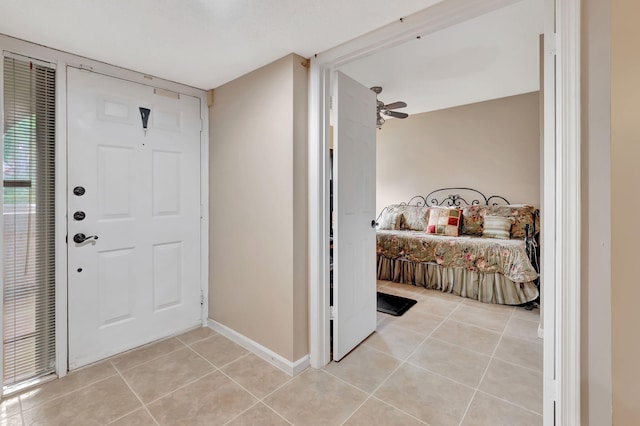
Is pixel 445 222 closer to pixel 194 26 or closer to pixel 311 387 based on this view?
pixel 311 387

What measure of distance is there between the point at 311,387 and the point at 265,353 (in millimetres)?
479

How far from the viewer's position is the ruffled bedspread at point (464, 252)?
9.95 feet

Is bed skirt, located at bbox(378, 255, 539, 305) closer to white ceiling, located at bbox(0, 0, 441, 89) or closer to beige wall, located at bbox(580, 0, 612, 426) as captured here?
beige wall, located at bbox(580, 0, 612, 426)

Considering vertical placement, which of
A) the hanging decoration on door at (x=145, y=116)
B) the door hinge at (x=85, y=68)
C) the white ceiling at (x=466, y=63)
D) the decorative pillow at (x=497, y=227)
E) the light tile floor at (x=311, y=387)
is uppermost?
the white ceiling at (x=466, y=63)

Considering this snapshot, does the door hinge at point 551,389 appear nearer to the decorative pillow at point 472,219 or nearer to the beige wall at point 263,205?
the beige wall at point 263,205

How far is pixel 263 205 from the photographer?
2137mm

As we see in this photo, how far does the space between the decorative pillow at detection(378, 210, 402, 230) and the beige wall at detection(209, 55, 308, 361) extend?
2724 mm

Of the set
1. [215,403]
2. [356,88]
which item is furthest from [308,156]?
[215,403]

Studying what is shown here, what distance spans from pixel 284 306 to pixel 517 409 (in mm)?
1482

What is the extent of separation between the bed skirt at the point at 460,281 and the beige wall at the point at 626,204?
309 centimetres

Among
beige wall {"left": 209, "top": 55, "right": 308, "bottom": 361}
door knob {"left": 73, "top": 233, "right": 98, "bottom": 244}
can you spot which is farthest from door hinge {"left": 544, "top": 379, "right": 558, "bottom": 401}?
door knob {"left": 73, "top": 233, "right": 98, "bottom": 244}

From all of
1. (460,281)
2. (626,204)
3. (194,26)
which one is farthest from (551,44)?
(460,281)

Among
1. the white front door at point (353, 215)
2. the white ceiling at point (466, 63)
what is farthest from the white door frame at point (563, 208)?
the white ceiling at point (466, 63)

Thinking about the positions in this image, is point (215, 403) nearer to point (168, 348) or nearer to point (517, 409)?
point (168, 348)
